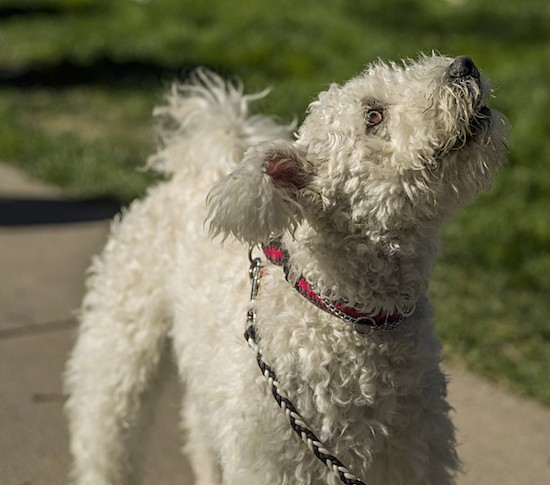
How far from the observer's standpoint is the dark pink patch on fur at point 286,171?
287 cm

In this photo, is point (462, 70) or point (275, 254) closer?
point (462, 70)

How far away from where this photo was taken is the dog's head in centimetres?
275

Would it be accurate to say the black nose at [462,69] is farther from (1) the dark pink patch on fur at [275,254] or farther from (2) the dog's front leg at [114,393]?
(2) the dog's front leg at [114,393]

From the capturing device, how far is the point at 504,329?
5805mm

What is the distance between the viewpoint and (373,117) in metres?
2.93

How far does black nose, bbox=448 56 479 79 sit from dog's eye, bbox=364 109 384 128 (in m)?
0.24

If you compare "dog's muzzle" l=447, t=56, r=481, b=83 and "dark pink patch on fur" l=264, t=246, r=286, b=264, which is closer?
"dog's muzzle" l=447, t=56, r=481, b=83

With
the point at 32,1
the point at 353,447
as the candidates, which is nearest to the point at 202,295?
the point at 353,447

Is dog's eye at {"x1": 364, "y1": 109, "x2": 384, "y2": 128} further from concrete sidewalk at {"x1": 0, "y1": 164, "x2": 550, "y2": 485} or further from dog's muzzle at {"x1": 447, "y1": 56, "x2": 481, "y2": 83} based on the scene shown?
concrete sidewalk at {"x1": 0, "y1": 164, "x2": 550, "y2": 485}

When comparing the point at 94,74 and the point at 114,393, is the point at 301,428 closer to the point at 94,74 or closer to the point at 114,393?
the point at 114,393

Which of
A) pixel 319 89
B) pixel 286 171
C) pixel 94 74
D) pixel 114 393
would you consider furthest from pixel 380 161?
pixel 94 74

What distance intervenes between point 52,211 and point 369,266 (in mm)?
5113

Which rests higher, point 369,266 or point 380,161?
point 380,161

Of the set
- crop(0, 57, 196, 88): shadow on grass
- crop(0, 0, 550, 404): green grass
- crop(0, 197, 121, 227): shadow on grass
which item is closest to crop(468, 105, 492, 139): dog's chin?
crop(0, 0, 550, 404): green grass
